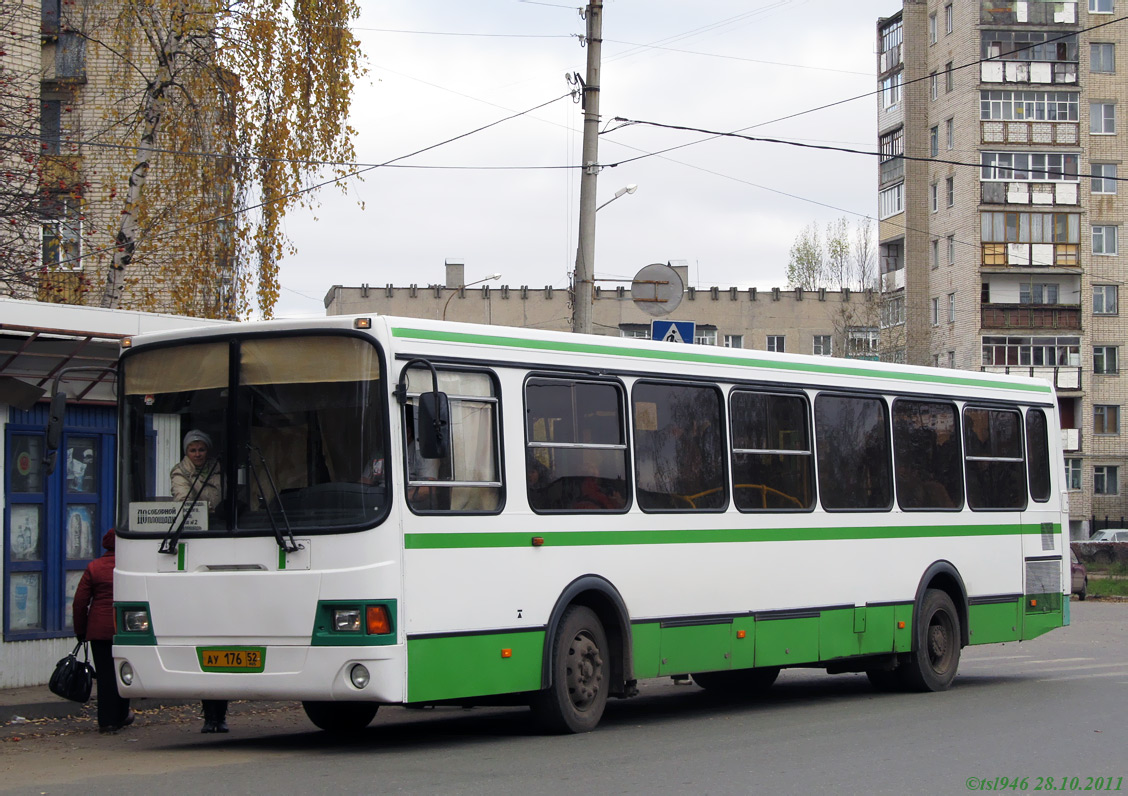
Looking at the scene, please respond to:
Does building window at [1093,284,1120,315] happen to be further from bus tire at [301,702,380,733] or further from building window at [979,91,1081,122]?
bus tire at [301,702,380,733]

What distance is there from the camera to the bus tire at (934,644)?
15.4m

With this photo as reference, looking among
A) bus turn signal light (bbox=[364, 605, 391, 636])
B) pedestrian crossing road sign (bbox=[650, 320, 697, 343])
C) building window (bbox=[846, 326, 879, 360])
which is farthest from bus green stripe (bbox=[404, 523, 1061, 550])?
building window (bbox=[846, 326, 879, 360])

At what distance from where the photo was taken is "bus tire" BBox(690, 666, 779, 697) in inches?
607

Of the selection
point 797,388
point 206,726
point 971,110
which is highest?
point 971,110

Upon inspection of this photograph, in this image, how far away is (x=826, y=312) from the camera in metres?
87.5

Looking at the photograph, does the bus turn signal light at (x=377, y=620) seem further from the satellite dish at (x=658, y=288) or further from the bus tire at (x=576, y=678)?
the satellite dish at (x=658, y=288)

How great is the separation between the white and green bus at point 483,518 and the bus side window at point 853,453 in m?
0.03

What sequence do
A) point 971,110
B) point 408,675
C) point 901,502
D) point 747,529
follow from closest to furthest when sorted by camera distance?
point 408,675, point 747,529, point 901,502, point 971,110

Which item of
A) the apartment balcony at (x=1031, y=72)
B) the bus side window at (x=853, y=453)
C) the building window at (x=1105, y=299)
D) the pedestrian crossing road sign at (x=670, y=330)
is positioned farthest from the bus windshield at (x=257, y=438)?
the building window at (x=1105, y=299)

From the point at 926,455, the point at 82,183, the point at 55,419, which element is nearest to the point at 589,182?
the point at 82,183

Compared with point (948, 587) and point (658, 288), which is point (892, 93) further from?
point (948, 587)

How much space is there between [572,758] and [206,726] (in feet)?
11.4

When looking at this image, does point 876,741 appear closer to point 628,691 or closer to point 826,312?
point 628,691

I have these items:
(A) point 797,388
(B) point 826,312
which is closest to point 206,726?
(A) point 797,388
